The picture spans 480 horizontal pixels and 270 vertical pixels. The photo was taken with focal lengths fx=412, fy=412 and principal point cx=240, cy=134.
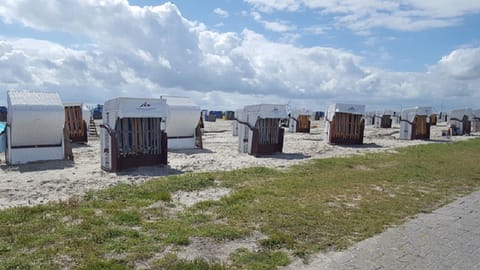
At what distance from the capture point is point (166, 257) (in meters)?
4.75

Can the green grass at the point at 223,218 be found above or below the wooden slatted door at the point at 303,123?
below

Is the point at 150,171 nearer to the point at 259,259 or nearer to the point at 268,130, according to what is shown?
the point at 268,130

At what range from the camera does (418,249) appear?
532cm

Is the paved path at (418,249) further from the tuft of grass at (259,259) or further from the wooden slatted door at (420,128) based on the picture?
the wooden slatted door at (420,128)

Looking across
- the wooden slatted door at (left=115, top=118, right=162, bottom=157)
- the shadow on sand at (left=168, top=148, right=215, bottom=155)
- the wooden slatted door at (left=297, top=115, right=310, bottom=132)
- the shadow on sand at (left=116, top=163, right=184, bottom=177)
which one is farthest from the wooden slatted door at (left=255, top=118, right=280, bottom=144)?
the wooden slatted door at (left=297, top=115, right=310, bottom=132)

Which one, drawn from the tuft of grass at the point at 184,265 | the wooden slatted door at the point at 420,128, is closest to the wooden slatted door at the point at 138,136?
the tuft of grass at the point at 184,265

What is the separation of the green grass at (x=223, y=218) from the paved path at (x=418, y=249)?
0.80ft

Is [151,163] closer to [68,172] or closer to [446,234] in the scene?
[68,172]

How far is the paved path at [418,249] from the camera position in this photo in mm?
4781

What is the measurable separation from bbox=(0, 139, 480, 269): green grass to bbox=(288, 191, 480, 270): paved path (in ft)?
0.80

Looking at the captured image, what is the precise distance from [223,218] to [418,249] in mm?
2872

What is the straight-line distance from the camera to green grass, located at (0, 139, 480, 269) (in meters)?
4.78

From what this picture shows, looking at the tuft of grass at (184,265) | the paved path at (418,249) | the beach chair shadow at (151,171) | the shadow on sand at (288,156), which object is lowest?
the shadow on sand at (288,156)

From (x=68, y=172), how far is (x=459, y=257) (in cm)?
975
